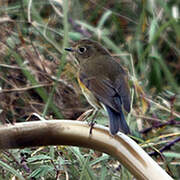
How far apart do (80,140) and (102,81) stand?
1.35m

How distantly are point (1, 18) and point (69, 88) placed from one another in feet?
2.89

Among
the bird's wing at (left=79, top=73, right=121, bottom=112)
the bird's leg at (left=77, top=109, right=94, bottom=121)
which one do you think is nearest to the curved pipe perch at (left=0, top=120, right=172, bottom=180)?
the bird's leg at (left=77, top=109, right=94, bottom=121)

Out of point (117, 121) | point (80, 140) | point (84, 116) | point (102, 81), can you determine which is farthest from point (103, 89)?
point (80, 140)

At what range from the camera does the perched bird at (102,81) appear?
8.43 feet

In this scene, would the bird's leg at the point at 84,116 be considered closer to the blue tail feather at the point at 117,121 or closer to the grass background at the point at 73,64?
the blue tail feather at the point at 117,121

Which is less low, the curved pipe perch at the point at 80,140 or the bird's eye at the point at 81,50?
the bird's eye at the point at 81,50

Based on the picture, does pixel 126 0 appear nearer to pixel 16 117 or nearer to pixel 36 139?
pixel 16 117

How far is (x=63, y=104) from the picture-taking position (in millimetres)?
4023

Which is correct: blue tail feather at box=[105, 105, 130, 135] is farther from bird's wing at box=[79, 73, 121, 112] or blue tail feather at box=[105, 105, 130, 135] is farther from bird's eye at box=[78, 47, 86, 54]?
bird's eye at box=[78, 47, 86, 54]

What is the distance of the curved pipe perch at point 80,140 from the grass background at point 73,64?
103 centimetres

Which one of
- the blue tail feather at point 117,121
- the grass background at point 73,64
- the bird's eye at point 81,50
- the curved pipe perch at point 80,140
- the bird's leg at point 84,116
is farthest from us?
the grass background at point 73,64

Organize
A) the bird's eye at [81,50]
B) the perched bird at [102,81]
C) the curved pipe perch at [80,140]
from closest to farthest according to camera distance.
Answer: the curved pipe perch at [80,140] → the perched bird at [102,81] → the bird's eye at [81,50]

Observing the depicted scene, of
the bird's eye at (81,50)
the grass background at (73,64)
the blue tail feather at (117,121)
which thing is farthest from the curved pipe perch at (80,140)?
the bird's eye at (81,50)

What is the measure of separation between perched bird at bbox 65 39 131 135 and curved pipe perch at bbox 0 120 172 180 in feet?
1.68
